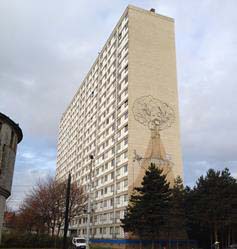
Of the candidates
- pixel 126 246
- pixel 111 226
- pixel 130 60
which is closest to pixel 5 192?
pixel 126 246

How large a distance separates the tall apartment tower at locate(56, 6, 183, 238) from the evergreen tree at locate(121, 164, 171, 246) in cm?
849

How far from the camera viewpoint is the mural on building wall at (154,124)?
2307 inches

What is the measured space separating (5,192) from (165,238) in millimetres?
29746

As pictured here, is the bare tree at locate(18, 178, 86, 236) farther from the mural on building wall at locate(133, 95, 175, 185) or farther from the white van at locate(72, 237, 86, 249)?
the mural on building wall at locate(133, 95, 175, 185)

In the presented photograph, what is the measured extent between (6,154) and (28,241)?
27.6 metres

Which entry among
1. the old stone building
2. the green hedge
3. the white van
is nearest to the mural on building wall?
the white van

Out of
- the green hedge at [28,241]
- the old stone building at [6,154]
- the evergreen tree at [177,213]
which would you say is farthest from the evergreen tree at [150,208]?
the old stone building at [6,154]

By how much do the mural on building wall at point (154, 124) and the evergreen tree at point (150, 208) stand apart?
29.7ft

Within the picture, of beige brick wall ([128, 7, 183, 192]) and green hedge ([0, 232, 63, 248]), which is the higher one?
beige brick wall ([128, 7, 183, 192])

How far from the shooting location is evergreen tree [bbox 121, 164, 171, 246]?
45.5 meters

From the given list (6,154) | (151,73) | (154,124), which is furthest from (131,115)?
(6,154)

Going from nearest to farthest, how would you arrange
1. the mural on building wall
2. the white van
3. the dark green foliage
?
the dark green foliage → the white van → the mural on building wall

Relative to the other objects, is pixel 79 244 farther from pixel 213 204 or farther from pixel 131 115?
pixel 131 115

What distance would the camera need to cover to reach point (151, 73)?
6519 cm
